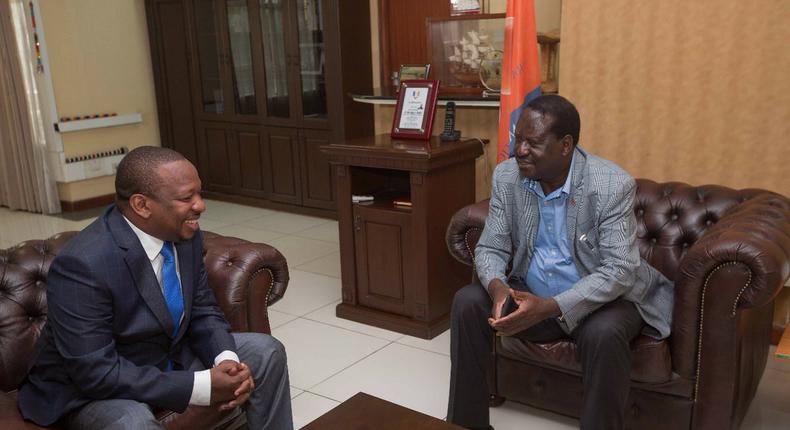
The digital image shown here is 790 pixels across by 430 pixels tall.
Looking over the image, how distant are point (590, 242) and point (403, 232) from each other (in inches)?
46.4

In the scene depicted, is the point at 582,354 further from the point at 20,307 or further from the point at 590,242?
the point at 20,307

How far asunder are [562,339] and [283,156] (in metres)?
3.78

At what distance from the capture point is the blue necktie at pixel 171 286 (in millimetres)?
1929

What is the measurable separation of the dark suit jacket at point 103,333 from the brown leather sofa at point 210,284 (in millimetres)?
166

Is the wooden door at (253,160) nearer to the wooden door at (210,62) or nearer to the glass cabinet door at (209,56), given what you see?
the wooden door at (210,62)

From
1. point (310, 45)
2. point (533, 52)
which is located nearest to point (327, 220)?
point (310, 45)

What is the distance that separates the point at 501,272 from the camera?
95.2 inches

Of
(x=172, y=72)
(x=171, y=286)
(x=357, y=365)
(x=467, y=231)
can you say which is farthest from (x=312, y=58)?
(x=171, y=286)

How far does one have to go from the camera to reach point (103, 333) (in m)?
1.75

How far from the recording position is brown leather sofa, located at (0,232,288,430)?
6.81 ft

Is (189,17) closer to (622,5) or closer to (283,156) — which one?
(283,156)

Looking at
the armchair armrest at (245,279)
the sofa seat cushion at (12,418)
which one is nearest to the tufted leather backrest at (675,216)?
the armchair armrest at (245,279)

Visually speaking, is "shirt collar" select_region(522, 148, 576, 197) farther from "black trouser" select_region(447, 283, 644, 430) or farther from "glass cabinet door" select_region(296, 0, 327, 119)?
"glass cabinet door" select_region(296, 0, 327, 119)

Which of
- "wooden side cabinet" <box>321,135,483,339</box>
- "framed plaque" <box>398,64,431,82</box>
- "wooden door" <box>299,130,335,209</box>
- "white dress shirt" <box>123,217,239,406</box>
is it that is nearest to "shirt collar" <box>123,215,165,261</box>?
"white dress shirt" <box>123,217,239,406</box>
